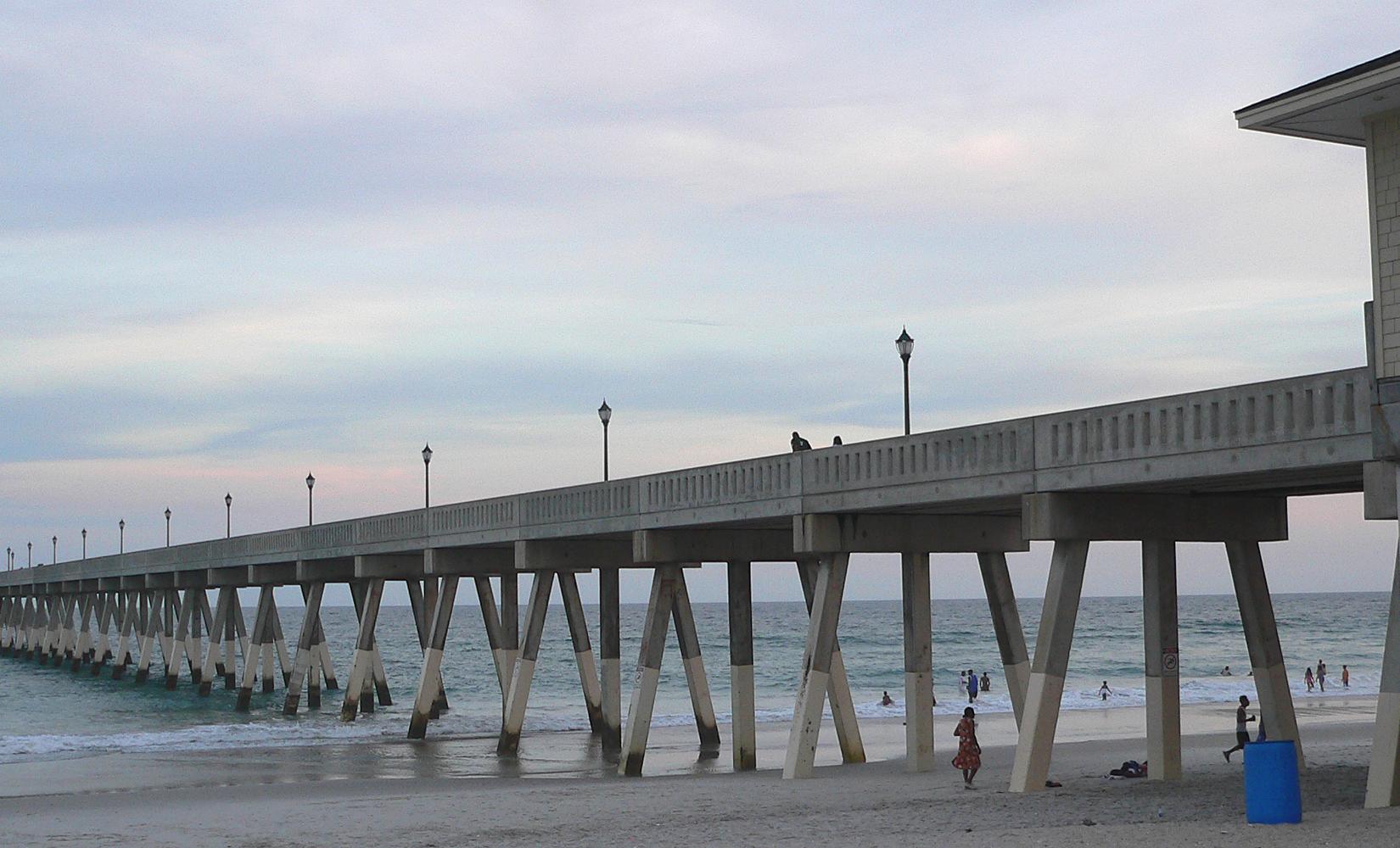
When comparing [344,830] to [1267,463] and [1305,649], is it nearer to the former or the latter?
[1267,463]

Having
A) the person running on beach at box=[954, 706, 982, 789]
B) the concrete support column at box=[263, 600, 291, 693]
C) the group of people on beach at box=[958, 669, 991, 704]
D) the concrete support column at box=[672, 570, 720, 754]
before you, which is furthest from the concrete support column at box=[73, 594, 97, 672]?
the person running on beach at box=[954, 706, 982, 789]

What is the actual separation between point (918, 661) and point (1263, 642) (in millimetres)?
5670

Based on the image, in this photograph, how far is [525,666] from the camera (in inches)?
1506

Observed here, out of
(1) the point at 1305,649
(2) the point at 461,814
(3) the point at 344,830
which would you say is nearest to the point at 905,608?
(2) the point at 461,814

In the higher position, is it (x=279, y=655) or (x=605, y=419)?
(x=605, y=419)

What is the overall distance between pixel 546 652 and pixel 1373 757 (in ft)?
366

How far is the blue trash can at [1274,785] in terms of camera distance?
16.2 meters

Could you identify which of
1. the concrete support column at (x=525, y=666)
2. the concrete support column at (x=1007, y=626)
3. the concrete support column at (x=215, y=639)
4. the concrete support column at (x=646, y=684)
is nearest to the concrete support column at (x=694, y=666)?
the concrete support column at (x=646, y=684)

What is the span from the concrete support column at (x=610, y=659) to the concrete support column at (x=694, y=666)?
1509mm

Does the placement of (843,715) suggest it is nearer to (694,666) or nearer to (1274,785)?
(694,666)

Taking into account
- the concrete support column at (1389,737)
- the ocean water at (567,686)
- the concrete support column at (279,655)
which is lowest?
the ocean water at (567,686)

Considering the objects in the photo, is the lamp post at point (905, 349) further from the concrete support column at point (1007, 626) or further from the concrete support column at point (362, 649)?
the concrete support column at point (362, 649)

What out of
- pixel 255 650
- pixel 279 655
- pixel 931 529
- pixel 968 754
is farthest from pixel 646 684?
pixel 279 655

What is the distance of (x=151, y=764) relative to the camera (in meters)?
38.8
